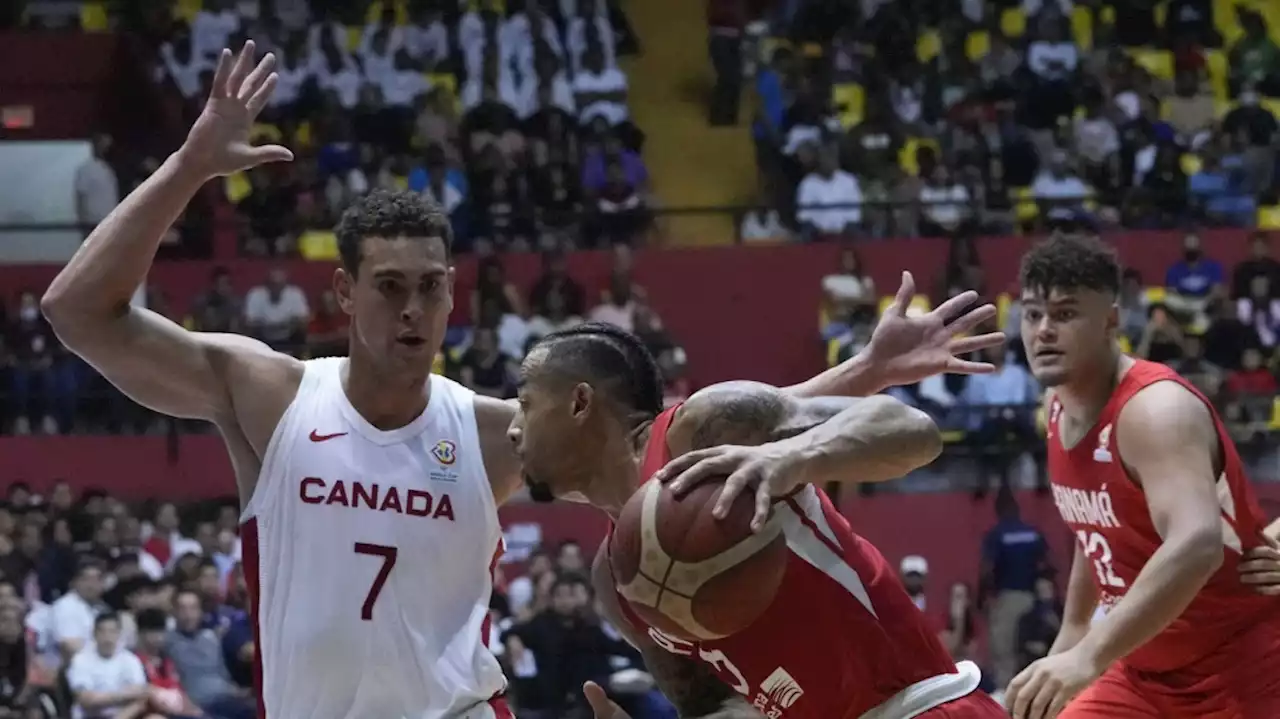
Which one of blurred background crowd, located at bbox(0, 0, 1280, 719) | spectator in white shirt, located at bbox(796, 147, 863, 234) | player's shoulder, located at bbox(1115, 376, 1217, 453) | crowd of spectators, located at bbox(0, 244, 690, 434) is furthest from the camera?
spectator in white shirt, located at bbox(796, 147, 863, 234)

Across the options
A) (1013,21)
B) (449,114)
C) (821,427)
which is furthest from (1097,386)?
(1013,21)

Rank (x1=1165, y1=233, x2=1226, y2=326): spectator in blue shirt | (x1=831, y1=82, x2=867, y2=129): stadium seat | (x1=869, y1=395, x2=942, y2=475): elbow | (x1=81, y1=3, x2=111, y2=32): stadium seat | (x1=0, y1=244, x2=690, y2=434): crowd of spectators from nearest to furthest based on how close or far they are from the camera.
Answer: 1. (x1=869, y1=395, x2=942, y2=475): elbow
2. (x1=0, y1=244, x2=690, y2=434): crowd of spectators
3. (x1=1165, y1=233, x2=1226, y2=326): spectator in blue shirt
4. (x1=831, y1=82, x2=867, y2=129): stadium seat
5. (x1=81, y1=3, x2=111, y2=32): stadium seat

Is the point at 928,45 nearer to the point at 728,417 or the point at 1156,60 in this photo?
the point at 1156,60

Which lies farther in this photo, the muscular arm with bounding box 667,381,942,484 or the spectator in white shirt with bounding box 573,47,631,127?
the spectator in white shirt with bounding box 573,47,631,127

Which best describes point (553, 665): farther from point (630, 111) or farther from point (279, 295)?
point (630, 111)

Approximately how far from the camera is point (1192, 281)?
13336 mm

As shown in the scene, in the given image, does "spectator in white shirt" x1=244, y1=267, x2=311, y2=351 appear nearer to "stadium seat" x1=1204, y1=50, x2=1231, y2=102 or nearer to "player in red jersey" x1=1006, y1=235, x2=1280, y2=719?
"player in red jersey" x1=1006, y1=235, x2=1280, y2=719

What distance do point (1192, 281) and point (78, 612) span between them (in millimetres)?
8756

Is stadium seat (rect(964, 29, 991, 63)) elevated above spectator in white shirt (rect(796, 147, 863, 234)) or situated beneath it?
elevated above

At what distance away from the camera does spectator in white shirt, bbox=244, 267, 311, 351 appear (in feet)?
43.4

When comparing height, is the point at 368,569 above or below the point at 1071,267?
below

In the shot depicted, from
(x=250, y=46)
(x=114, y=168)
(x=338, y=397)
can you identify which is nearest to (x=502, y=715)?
(x=338, y=397)

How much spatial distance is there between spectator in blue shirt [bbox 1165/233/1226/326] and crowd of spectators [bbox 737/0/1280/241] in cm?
76

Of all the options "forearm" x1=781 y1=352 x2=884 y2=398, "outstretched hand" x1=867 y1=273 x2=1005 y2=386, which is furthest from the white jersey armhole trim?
"outstretched hand" x1=867 y1=273 x2=1005 y2=386
